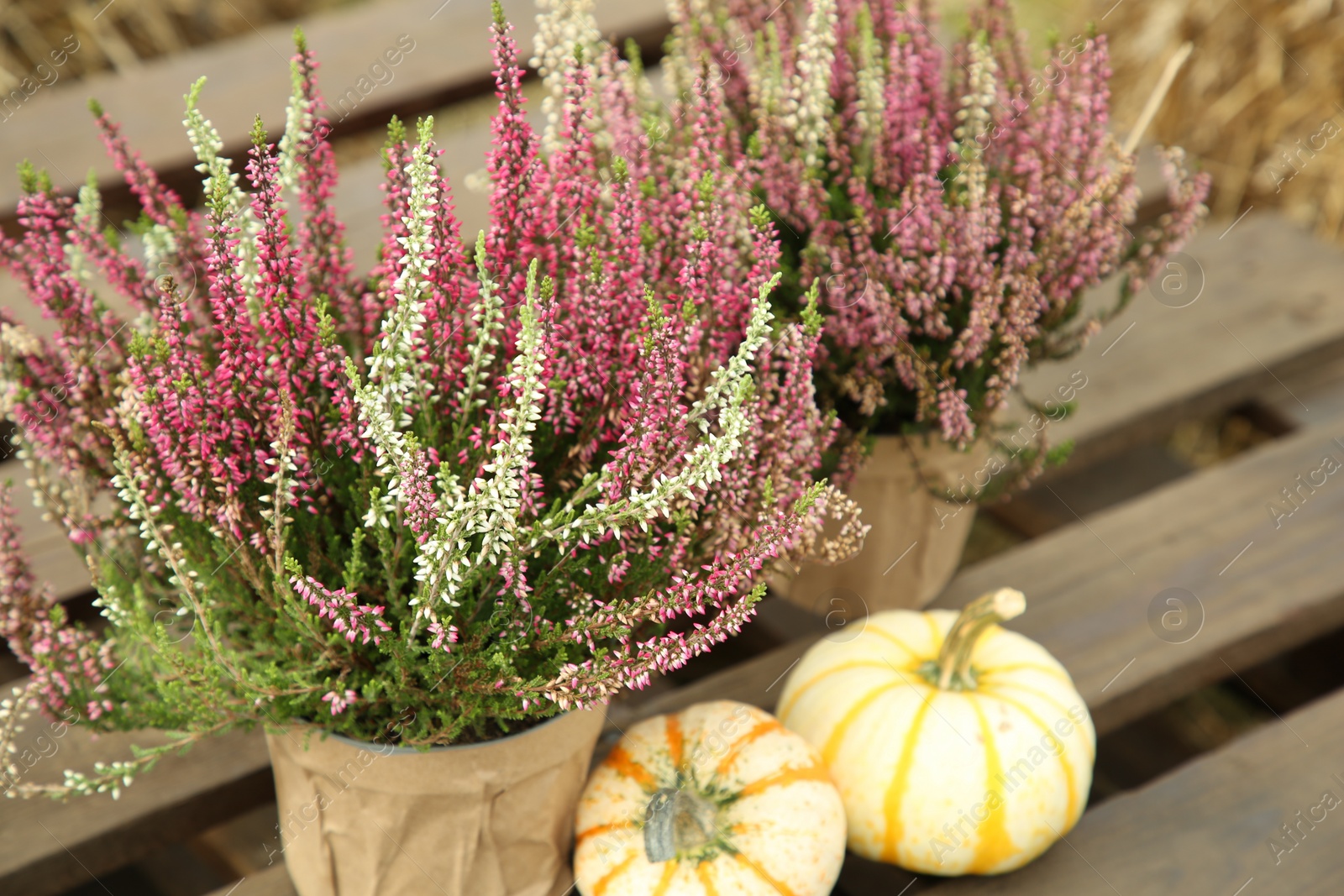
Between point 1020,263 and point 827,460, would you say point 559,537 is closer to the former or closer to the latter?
point 827,460

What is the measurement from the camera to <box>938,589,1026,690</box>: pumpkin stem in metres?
1.14

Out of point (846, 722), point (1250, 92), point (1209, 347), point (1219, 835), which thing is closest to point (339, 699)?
point (846, 722)

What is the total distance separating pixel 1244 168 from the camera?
3066 millimetres

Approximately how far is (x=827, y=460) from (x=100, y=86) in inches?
55.5

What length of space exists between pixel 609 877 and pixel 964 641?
0.39 m

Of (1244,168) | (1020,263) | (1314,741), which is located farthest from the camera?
(1244,168)

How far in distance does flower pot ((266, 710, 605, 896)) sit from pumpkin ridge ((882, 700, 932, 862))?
0.28 meters

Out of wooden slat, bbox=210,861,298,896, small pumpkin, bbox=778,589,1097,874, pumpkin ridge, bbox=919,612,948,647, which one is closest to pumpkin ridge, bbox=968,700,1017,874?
small pumpkin, bbox=778,589,1097,874

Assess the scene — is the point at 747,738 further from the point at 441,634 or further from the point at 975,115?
the point at 975,115

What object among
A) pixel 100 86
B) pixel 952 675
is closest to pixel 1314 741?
pixel 952 675

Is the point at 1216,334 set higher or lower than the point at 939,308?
lower

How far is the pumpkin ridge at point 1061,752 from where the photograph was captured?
3.84 ft

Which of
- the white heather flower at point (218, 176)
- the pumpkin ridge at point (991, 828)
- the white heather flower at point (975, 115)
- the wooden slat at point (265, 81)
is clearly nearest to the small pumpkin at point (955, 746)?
the pumpkin ridge at point (991, 828)

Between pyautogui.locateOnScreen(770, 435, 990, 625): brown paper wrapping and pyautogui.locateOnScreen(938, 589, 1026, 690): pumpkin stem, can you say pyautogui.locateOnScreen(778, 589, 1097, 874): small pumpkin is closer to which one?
pyautogui.locateOnScreen(938, 589, 1026, 690): pumpkin stem
